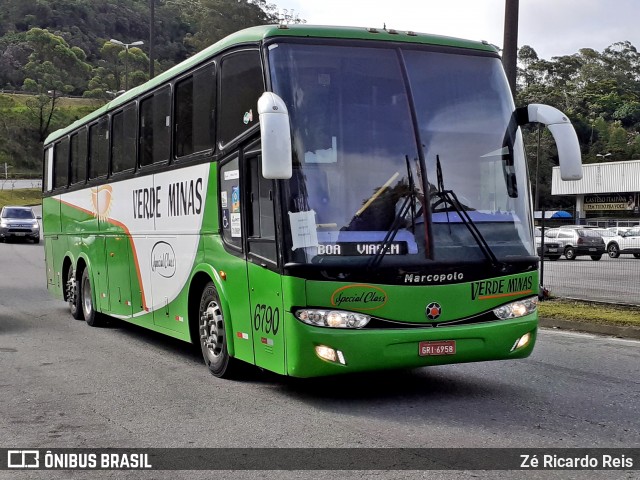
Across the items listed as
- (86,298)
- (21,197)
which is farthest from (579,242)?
(21,197)

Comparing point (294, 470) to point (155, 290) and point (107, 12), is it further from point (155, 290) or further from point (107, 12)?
point (107, 12)

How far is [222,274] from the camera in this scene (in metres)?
8.72

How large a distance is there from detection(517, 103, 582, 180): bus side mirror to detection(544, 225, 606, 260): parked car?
31.8m

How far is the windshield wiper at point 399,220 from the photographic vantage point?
730 centimetres

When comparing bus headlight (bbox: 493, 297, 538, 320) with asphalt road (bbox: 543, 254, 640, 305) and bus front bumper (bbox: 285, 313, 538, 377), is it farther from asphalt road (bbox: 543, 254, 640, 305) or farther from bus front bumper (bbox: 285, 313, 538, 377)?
asphalt road (bbox: 543, 254, 640, 305)

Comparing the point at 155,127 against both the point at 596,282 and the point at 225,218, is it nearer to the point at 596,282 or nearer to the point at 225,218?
the point at 225,218

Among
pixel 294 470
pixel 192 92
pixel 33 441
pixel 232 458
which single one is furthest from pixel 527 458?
pixel 192 92

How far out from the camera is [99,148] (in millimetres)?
13602

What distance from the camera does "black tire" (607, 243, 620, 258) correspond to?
40909 millimetres

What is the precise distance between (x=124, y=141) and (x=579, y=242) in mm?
29943

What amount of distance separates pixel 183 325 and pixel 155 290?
3.62 feet

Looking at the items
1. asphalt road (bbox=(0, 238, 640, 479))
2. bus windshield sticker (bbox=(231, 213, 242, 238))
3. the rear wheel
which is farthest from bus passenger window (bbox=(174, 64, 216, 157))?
the rear wheel

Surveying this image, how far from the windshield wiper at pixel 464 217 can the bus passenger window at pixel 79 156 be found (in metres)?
8.33

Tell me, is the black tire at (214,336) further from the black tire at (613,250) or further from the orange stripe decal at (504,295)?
the black tire at (613,250)
